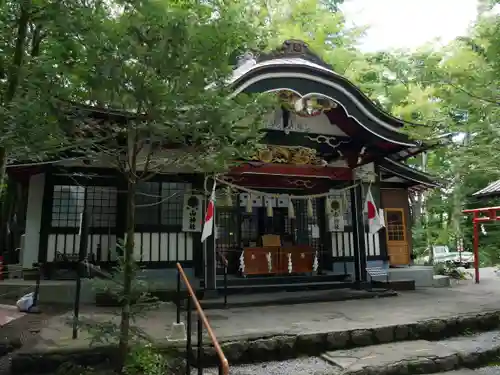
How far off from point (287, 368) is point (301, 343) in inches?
22.0

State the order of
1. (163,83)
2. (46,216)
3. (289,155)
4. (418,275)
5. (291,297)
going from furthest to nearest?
(418,275) → (289,155) → (46,216) → (291,297) → (163,83)

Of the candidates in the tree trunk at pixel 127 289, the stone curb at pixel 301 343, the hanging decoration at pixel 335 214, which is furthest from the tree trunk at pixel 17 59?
the hanging decoration at pixel 335 214

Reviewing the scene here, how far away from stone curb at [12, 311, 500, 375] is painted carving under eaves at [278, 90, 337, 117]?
5.06 meters

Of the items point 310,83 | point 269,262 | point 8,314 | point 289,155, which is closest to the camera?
point 8,314

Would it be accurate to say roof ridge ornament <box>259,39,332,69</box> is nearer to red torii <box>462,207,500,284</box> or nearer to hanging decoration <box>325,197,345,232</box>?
hanging decoration <box>325,197,345,232</box>

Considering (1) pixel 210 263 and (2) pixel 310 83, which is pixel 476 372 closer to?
(1) pixel 210 263

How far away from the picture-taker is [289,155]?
9797 mm

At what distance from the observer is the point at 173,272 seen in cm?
988

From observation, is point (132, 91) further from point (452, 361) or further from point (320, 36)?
point (320, 36)

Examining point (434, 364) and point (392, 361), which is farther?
point (434, 364)

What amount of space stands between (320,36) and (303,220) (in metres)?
8.67

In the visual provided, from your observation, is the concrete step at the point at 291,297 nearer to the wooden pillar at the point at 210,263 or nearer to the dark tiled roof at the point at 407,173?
the wooden pillar at the point at 210,263

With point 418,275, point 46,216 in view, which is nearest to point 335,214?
point 418,275

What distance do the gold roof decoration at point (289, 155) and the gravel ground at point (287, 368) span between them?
16.5ft
